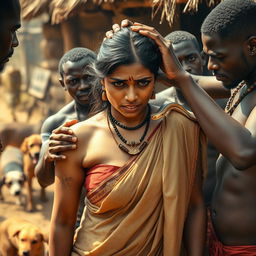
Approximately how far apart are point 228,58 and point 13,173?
6.27m

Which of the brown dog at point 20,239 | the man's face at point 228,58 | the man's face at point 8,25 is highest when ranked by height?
the man's face at point 8,25

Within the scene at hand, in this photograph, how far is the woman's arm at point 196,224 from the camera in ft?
7.79

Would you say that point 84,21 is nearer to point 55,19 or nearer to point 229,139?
point 55,19

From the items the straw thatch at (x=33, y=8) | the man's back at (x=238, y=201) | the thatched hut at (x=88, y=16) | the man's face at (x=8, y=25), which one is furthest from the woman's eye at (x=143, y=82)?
the straw thatch at (x=33, y=8)

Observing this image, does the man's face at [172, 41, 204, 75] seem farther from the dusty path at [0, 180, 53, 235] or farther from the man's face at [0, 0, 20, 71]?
the dusty path at [0, 180, 53, 235]

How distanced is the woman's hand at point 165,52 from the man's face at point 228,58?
22 centimetres

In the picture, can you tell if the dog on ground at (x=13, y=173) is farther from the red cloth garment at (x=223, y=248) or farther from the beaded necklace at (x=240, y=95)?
the beaded necklace at (x=240, y=95)

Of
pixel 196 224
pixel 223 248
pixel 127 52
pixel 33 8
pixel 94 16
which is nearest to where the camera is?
pixel 127 52

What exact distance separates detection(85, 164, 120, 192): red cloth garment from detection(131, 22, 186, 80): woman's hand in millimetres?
510

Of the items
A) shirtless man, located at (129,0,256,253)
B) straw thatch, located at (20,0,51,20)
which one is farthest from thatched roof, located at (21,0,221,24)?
shirtless man, located at (129,0,256,253)

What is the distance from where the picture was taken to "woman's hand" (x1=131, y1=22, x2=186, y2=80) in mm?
2271

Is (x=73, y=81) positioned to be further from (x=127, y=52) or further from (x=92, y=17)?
(x=92, y=17)

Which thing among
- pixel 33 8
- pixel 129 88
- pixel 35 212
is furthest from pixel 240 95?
pixel 35 212

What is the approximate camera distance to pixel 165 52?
2.28 m
